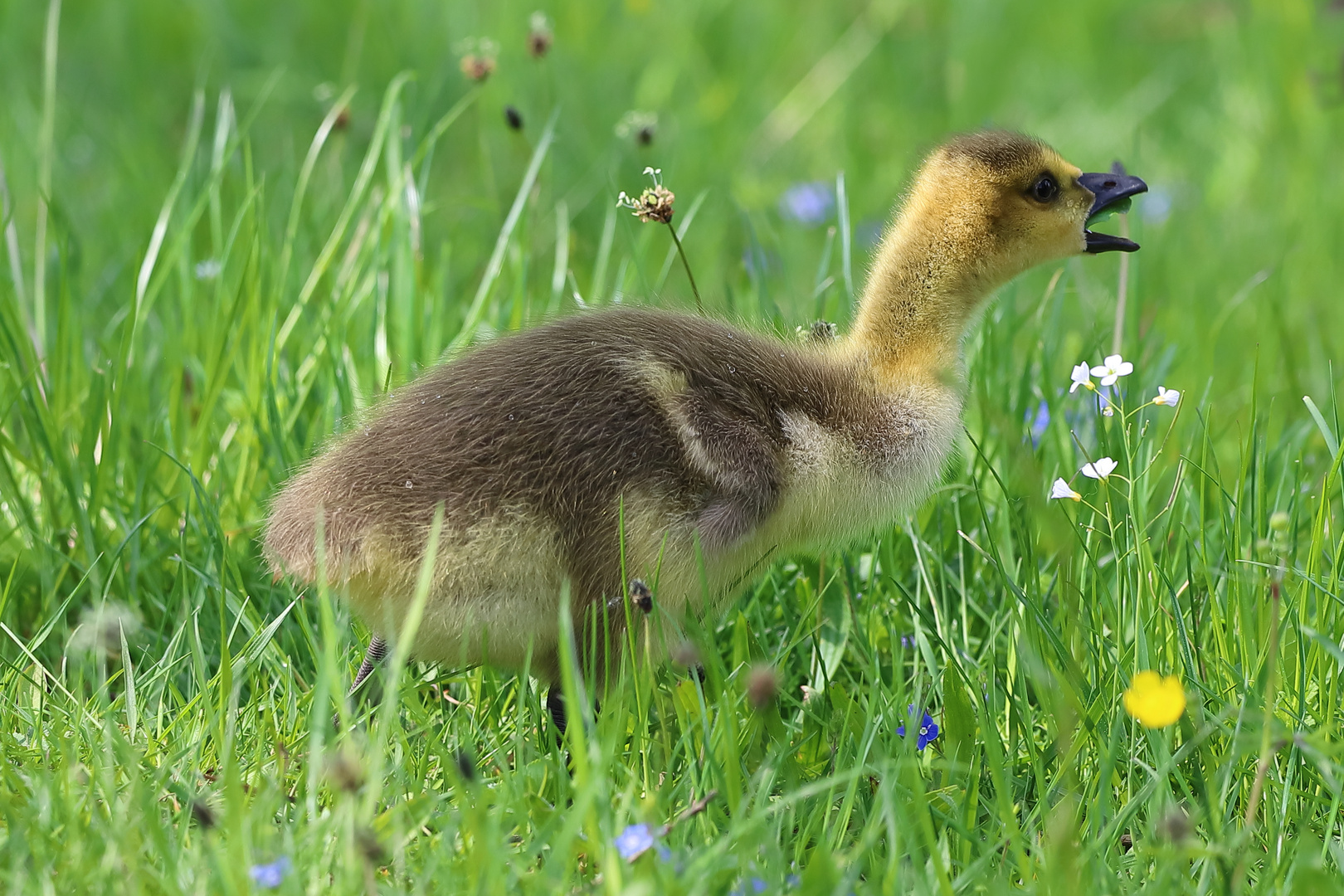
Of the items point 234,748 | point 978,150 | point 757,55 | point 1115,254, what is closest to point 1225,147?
point 1115,254

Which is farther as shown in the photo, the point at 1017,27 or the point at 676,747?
the point at 1017,27

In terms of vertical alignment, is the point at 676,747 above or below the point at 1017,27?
below

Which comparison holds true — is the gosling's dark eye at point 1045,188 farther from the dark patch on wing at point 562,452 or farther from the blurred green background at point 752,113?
the blurred green background at point 752,113

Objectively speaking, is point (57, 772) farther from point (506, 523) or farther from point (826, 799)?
point (826, 799)

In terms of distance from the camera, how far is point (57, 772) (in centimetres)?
210

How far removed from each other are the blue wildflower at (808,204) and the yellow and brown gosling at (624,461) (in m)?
2.33

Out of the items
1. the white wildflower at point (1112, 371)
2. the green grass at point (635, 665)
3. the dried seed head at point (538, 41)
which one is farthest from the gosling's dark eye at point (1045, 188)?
the dried seed head at point (538, 41)

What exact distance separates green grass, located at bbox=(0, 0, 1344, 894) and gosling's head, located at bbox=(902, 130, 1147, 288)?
1.19ft

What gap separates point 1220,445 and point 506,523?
96.4 inches

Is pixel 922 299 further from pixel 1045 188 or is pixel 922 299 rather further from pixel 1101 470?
pixel 1101 470

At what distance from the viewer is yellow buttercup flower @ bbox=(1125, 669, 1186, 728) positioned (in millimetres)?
1920

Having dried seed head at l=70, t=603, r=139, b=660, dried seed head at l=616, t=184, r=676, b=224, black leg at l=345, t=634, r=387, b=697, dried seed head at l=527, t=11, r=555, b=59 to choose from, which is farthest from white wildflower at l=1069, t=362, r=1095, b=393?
dried seed head at l=70, t=603, r=139, b=660

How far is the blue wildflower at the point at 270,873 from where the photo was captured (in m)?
1.74

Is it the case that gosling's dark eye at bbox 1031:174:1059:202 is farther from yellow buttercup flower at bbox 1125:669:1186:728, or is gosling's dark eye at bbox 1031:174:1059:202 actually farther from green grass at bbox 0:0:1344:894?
yellow buttercup flower at bbox 1125:669:1186:728
